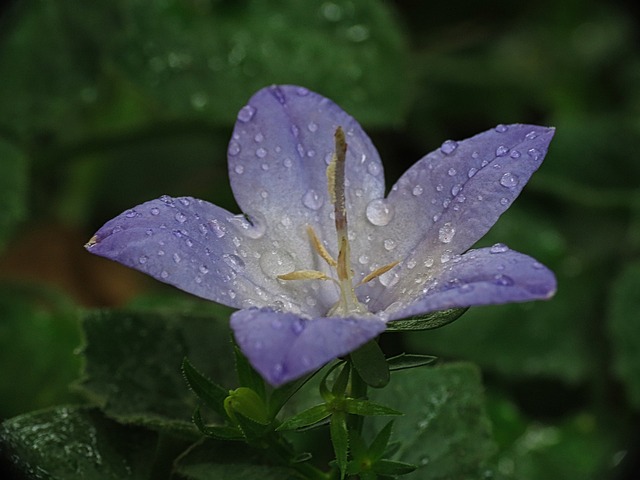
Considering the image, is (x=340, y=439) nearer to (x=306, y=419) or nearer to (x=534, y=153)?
(x=306, y=419)

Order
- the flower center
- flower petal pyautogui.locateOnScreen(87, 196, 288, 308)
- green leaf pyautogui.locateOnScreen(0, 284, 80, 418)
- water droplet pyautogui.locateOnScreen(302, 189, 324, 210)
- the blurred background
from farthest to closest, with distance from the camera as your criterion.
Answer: the blurred background
green leaf pyautogui.locateOnScreen(0, 284, 80, 418)
water droplet pyautogui.locateOnScreen(302, 189, 324, 210)
the flower center
flower petal pyautogui.locateOnScreen(87, 196, 288, 308)

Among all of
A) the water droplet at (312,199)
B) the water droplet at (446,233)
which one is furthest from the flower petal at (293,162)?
the water droplet at (446,233)

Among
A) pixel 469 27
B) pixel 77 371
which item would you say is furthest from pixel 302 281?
pixel 469 27

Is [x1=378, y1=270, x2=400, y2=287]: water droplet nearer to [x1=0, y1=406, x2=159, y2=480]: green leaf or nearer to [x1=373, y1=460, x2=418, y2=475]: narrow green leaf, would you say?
[x1=373, y1=460, x2=418, y2=475]: narrow green leaf

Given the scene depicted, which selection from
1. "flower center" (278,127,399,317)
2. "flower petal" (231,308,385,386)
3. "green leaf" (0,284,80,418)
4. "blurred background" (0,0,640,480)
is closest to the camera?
"flower petal" (231,308,385,386)

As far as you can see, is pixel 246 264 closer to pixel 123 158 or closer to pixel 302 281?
pixel 302 281

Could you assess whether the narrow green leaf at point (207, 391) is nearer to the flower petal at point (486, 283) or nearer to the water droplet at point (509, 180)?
the flower petal at point (486, 283)

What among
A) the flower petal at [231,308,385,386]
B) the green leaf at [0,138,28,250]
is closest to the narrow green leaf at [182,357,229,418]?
the flower petal at [231,308,385,386]

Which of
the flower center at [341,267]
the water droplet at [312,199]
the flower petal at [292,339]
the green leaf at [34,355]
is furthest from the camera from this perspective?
the green leaf at [34,355]
